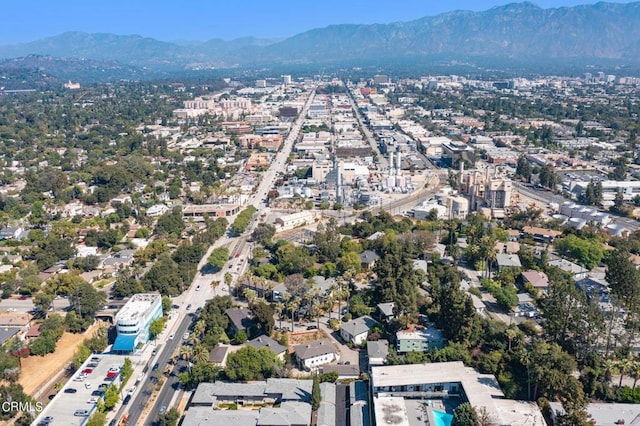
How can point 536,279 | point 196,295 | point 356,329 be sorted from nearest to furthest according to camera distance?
point 356,329 < point 536,279 < point 196,295

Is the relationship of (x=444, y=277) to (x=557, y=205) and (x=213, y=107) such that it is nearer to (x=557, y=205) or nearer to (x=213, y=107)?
(x=557, y=205)

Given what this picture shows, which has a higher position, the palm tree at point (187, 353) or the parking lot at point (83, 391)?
the palm tree at point (187, 353)

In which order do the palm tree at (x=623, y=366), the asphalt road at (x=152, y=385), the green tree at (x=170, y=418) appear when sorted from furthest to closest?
the asphalt road at (x=152, y=385)
the palm tree at (x=623, y=366)
the green tree at (x=170, y=418)

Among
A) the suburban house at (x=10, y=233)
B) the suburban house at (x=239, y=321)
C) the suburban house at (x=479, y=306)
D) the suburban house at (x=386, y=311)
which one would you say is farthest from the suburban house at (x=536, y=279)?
the suburban house at (x=10, y=233)

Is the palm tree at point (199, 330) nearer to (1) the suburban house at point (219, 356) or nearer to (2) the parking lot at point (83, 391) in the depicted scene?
(1) the suburban house at point (219, 356)

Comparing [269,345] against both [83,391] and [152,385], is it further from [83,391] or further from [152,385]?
[83,391]

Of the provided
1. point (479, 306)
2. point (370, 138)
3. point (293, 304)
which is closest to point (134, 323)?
point (293, 304)

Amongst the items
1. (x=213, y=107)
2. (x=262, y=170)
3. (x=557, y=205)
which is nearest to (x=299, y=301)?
(x=557, y=205)
